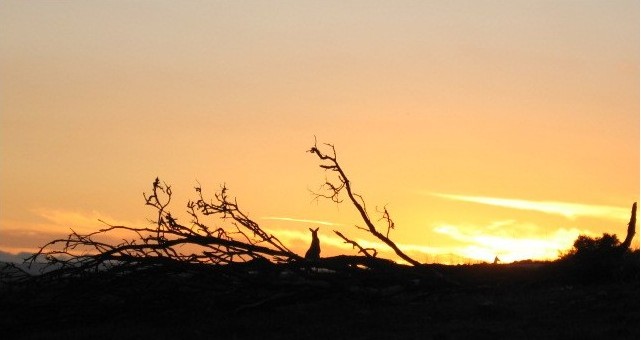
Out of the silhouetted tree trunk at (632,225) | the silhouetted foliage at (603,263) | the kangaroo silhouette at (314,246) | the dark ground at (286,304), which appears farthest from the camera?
the kangaroo silhouette at (314,246)

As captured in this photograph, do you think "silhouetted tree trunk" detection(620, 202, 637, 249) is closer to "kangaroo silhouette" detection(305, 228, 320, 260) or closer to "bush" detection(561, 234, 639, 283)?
"bush" detection(561, 234, 639, 283)

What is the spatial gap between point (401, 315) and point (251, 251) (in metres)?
3.10

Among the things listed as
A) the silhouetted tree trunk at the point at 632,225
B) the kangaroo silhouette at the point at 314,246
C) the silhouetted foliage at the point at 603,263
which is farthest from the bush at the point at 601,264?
the kangaroo silhouette at the point at 314,246

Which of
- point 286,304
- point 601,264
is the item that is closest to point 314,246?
point 286,304

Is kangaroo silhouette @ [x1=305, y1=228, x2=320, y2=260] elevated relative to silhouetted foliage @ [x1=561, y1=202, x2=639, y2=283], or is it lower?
elevated

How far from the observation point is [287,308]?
14.7m

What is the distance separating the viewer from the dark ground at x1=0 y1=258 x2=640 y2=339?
12914 mm

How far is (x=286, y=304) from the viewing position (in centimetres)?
1477

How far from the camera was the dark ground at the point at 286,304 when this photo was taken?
42.4 feet

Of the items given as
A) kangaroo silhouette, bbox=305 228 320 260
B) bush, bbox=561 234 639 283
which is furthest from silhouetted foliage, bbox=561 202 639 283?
kangaroo silhouette, bbox=305 228 320 260

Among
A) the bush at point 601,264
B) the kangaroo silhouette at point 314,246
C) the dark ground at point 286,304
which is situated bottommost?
the dark ground at point 286,304

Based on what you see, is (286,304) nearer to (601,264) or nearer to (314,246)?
(314,246)

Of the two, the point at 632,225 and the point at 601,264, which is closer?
the point at 601,264

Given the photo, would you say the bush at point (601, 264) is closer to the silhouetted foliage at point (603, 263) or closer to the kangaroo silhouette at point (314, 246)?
the silhouetted foliage at point (603, 263)
